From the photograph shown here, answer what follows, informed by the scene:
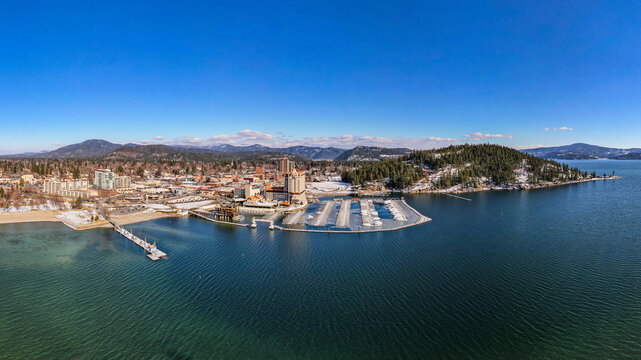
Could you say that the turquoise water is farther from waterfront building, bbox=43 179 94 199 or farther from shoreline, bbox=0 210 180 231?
waterfront building, bbox=43 179 94 199

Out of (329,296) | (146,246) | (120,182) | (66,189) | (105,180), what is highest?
(105,180)

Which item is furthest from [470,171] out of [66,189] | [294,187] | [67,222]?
[66,189]

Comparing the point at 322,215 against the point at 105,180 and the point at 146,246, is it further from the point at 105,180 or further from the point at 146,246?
the point at 105,180

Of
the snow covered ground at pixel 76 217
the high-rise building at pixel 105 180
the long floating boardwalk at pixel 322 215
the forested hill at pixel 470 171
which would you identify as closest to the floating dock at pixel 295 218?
the long floating boardwalk at pixel 322 215

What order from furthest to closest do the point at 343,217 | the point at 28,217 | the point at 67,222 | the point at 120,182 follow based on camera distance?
the point at 120,182 < the point at 28,217 < the point at 343,217 < the point at 67,222

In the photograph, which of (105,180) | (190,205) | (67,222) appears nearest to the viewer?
(67,222)

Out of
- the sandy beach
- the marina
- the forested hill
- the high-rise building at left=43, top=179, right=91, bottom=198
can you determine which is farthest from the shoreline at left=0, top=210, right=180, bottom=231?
the forested hill
